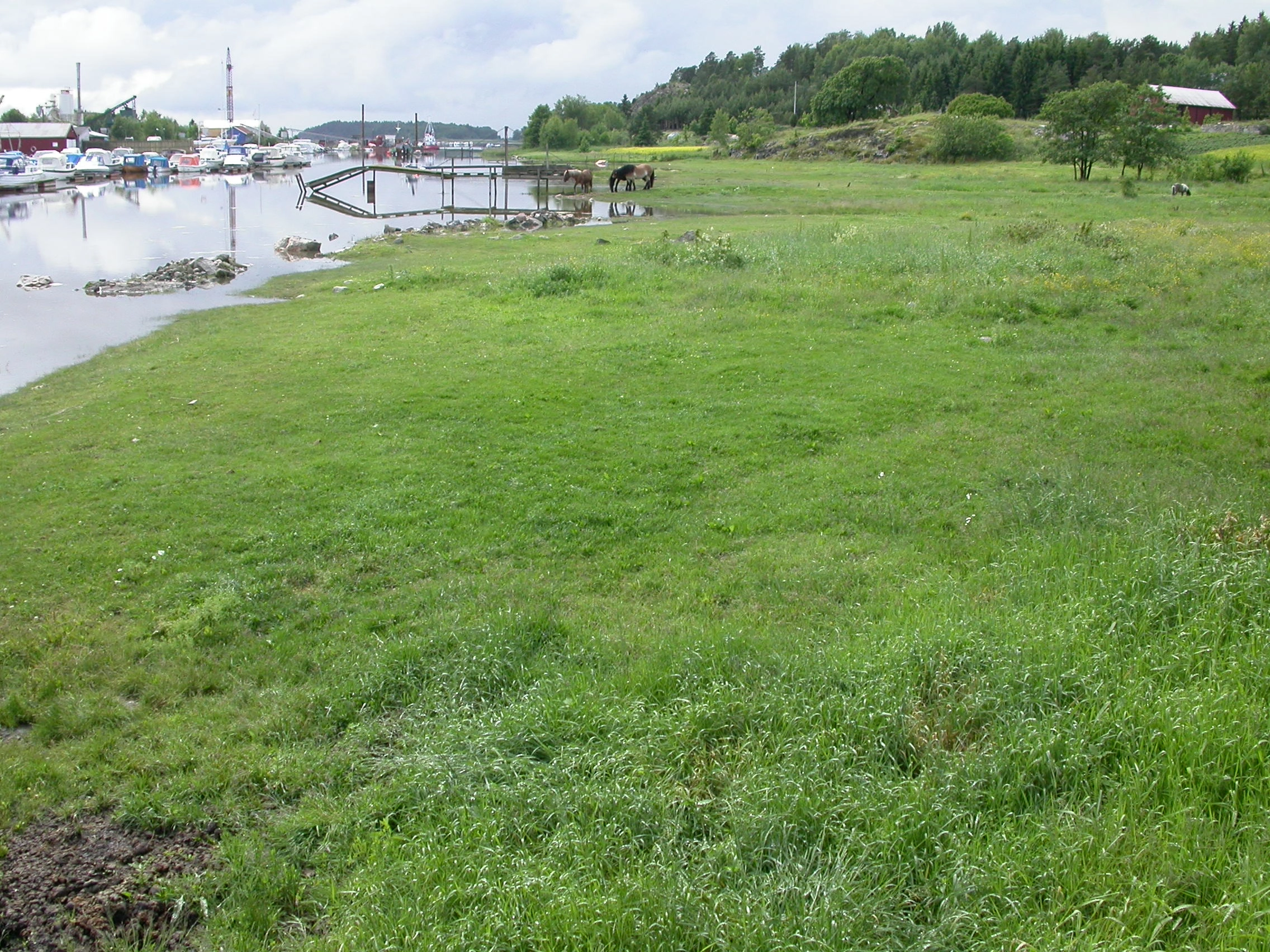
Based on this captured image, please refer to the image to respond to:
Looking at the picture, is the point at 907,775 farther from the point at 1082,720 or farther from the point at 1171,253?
the point at 1171,253

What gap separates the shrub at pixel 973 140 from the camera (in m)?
69.9

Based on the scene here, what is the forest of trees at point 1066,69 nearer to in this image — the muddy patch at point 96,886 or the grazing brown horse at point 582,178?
the grazing brown horse at point 582,178

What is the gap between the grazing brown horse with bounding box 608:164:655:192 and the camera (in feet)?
194

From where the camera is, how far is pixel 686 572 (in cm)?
810

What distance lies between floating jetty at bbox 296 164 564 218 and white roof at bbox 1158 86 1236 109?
60.4 metres

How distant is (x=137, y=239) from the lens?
130ft

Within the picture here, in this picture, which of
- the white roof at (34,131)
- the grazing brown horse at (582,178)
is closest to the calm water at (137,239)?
the grazing brown horse at (582,178)

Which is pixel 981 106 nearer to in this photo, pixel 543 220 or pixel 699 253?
pixel 543 220

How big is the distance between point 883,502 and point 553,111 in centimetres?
16429

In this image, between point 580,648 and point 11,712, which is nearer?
point 11,712

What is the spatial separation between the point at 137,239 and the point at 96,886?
1647 inches

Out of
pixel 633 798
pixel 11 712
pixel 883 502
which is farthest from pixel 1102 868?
pixel 11 712

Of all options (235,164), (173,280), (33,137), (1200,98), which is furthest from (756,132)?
(173,280)

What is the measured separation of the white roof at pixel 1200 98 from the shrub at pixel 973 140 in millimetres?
28486
